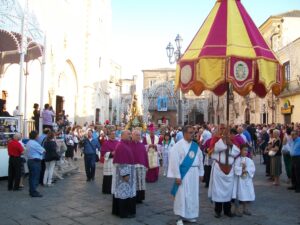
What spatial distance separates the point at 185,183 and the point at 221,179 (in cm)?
95

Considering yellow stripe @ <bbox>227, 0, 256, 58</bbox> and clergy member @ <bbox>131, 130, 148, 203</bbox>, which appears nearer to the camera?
yellow stripe @ <bbox>227, 0, 256, 58</bbox>

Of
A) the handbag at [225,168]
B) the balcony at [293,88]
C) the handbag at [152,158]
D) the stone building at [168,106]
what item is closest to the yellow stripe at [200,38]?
the handbag at [225,168]

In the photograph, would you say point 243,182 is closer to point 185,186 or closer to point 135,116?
point 185,186

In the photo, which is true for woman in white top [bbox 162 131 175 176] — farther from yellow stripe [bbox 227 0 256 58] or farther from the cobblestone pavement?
yellow stripe [bbox 227 0 256 58]

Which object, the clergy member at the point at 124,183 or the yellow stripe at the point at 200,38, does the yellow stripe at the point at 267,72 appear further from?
the clergy member at the point at 124,183

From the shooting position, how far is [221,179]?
715 cm

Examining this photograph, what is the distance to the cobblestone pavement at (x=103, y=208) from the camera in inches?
274

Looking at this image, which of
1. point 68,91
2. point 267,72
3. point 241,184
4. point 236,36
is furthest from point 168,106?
point 241,184

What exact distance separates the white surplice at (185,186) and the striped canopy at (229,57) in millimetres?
1636

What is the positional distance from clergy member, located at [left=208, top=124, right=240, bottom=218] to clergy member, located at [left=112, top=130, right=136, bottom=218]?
1.65 metres

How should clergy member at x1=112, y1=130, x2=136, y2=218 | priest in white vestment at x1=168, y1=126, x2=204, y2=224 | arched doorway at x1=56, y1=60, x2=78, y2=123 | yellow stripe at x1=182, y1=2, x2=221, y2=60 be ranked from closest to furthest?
priest in white vestment at x1=168, y1=126, x2=204, y2=224 < clergy member at x1=112, y1=130, x2=136, y2=218 < yellow stripe at x1=182, y1=2, x2=221, y2=60 < arched doorway at x1=56, y1=60, x2=78, y2=123

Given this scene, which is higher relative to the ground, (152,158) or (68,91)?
(68,91)

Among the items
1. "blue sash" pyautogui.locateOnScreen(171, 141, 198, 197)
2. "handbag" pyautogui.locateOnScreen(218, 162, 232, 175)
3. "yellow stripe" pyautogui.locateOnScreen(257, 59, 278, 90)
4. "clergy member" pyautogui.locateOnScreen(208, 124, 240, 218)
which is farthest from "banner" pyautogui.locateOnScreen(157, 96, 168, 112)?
"blue sash" pyautogui.locateOnScreen(171, 141, 198, 197)

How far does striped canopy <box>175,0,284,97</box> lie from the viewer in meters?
7.38
